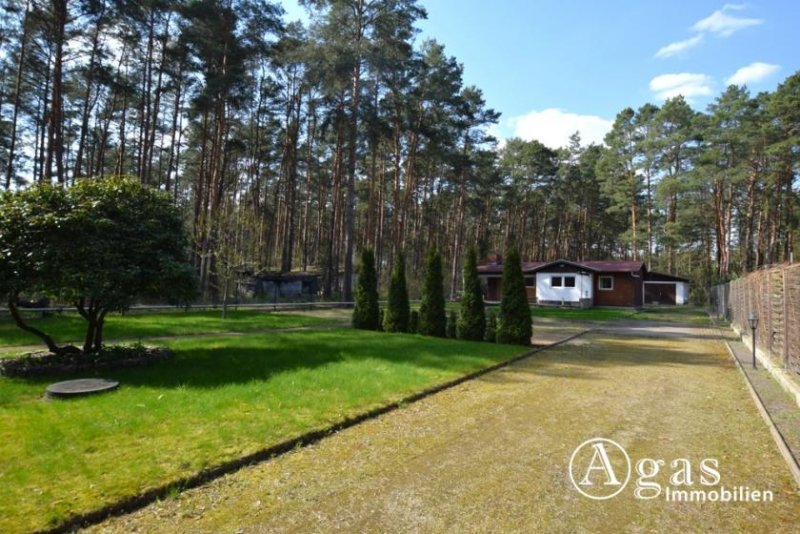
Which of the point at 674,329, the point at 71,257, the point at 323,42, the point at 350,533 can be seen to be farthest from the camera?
the point at 323,42

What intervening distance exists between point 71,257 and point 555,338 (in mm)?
13295

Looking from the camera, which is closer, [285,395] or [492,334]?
[285,395]

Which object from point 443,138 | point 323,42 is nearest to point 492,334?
point 323,42

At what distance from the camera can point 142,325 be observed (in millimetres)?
13328

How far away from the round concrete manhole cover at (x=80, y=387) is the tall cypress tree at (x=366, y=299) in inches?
372

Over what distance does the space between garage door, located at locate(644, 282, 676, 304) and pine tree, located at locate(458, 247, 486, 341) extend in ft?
119

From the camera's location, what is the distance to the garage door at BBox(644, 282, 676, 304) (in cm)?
4328

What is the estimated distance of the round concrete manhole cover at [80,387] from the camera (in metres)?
6.01

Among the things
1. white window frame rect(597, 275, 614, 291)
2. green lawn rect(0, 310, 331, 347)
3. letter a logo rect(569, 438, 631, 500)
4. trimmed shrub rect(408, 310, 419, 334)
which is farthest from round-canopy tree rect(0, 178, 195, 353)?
white window frame rect(597, 275, 614, 291)

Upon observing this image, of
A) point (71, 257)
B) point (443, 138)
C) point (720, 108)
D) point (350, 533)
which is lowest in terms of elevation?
point (350, 533)

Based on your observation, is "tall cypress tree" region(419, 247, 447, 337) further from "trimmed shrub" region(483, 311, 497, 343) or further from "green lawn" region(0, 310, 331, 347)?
"green lawn" region(0, 310, 331, 347)

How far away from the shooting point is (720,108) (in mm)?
34031

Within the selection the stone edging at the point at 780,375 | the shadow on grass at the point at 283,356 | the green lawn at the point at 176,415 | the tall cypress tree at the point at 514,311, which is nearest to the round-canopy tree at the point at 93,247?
the shadow on grass at the point at 283,356

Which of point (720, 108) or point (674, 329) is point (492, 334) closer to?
point (674, 329)
